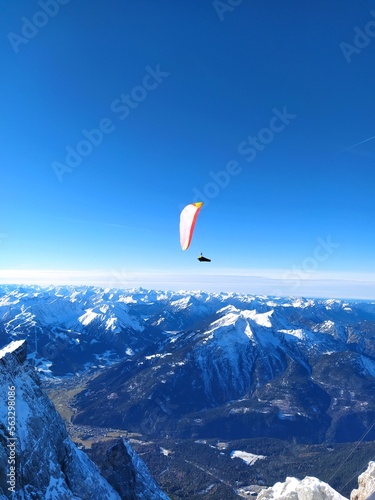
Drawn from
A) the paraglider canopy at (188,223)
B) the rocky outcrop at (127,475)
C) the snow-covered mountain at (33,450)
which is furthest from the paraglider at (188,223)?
the rocky outcrop at (127,475)

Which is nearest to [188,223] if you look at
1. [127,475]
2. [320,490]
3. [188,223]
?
[188,223]

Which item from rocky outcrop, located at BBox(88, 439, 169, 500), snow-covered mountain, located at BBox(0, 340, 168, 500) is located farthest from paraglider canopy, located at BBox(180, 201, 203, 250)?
rocky outcrop, located at BBox(88, 439, 169, 500)

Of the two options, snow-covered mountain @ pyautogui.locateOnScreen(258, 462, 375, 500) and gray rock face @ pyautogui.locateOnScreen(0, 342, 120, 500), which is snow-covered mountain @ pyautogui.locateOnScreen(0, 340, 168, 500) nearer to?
gray rock face @ pyautogui.locateOnScreen(0, 342, 120, 500)

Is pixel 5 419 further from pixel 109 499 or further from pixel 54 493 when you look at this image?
pixel 109 499

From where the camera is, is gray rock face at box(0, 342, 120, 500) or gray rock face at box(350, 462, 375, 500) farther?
gray rock face at box(0, 342, 120, 500)

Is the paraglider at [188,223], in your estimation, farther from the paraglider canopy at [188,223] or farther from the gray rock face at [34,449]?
the gray rock face at [34,449]

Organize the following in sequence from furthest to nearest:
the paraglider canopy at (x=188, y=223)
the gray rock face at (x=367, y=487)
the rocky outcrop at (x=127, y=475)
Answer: the rocky outcrop at (x=127, y=475) < the paraglider canopy at (x=188, y=223) < the gray rock face at (x=367, y=487)

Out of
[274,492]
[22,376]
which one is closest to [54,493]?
[22,376]
